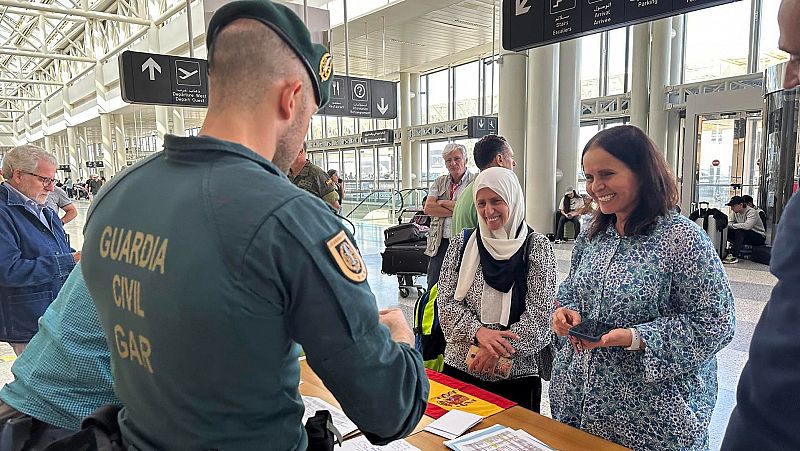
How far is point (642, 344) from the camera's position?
1475mm

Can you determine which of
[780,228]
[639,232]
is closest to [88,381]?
[780,228]

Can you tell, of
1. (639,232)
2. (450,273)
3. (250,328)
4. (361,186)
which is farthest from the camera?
(361,186)

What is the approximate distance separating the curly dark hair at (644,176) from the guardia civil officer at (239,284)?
105 centimetres

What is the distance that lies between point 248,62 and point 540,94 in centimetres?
843

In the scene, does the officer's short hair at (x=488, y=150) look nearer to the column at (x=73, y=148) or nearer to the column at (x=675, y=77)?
the column at (x=675, y=77)

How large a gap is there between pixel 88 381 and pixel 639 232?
154cm

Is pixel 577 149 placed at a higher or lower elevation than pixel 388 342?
higher

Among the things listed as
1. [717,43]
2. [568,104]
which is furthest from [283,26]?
[717,43]

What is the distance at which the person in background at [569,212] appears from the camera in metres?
9.54

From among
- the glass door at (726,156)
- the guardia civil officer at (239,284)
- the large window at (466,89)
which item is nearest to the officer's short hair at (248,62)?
the guardia civil officer at (239,284)

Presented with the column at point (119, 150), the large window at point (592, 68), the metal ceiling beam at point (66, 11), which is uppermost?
the metal ceiling beam at point (66, 11)

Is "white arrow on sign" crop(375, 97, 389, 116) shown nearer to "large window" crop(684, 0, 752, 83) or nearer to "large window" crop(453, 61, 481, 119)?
"large window" crop(684, 0, 752, 83)

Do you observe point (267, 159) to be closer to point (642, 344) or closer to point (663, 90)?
point (642, 344)

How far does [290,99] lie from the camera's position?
0.86 m
